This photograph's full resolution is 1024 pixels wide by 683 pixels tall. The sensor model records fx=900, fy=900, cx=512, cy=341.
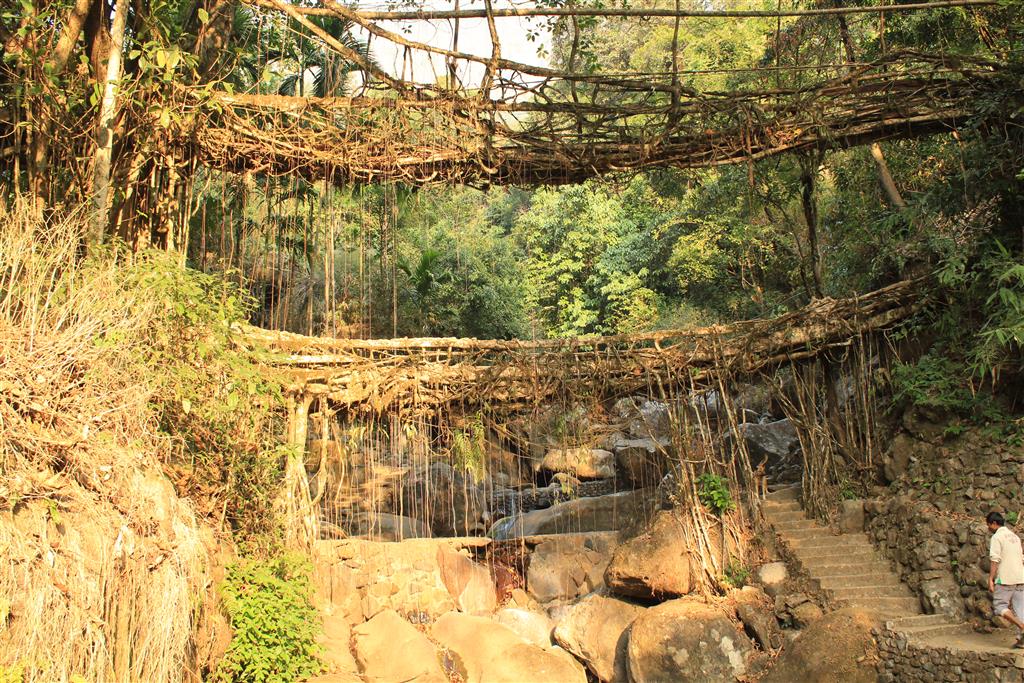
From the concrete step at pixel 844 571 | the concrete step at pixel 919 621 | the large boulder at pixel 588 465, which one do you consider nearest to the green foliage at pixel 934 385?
the concrete step at pixel 844 571

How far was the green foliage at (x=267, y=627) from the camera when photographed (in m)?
7.64

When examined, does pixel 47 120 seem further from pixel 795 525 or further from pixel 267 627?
pixel 795 525

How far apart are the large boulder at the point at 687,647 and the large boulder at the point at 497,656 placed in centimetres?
84

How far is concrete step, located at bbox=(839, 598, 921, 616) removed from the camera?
374 inches

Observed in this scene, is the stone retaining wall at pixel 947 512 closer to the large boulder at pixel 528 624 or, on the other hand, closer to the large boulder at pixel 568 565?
the large boulder at pixel 568 565

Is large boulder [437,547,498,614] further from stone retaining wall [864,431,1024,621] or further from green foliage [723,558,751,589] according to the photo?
stone retaining wall [864,431,1024,621]

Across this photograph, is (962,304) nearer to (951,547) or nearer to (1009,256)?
(1009,256)

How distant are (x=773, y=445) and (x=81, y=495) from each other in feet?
39.2

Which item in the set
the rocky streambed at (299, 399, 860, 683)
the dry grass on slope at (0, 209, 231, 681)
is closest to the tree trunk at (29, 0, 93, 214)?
the dry grass on slope at (0, 209, 231, 681)

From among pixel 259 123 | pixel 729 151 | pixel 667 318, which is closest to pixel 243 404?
pixel 259 123

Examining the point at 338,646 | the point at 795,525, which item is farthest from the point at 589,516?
the point at 338,646

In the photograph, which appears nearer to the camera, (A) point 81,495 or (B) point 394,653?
(A) point 81,495

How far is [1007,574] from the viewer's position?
806 cm

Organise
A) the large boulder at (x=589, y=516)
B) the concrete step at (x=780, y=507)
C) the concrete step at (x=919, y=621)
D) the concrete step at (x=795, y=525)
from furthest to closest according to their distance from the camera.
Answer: the large boulder at (x=589, y=516) < the concrete step at (x=780, y=507) < the concrete step at (x=795, y=525) < the concrete step at (x=919, y=621)
